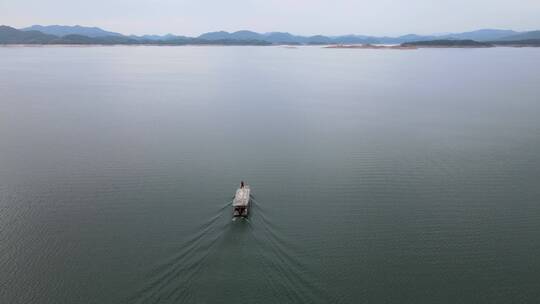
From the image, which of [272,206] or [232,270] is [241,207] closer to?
[272,206]

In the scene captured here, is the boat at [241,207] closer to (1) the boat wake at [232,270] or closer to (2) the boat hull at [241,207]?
(2) the boat hull at [241,207]

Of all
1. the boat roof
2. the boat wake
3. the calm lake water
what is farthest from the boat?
the boat wake

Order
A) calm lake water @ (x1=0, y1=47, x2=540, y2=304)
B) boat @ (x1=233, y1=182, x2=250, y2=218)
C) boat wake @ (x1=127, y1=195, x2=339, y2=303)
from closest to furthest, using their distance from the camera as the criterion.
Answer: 1. boat wake @ (x1=127, y1=195, x2=339, y2=303)
2. calm lake water @ (x1=0, y1=47, x2=540, y2=304)
3. boat @ (x1=233, y1=182, x2=250, y2=218)

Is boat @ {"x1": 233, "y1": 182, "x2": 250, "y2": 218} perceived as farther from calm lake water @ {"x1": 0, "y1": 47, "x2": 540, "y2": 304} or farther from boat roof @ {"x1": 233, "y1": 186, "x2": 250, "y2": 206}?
calm lake water @ {"x1": 0, "y1": 47, "x2": 540, "y2": 304}

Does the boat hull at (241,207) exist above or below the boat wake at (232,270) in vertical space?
above

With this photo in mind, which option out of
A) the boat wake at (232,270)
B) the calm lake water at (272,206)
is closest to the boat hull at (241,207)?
the calm lake water at (272,206)

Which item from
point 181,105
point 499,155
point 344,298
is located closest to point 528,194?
point 499,155

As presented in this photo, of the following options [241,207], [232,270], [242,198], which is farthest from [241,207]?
[232,270]

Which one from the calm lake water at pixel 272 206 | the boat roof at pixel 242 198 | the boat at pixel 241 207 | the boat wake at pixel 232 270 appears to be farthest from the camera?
the boat roof at pixel 242 198
